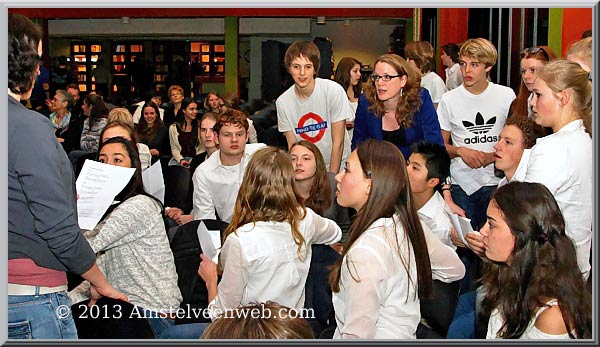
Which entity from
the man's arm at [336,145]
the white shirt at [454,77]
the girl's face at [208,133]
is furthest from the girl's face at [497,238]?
the white shirt at [454,77]

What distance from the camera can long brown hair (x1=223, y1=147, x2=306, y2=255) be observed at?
276 cm

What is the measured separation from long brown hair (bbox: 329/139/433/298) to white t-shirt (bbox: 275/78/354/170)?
2.22 m

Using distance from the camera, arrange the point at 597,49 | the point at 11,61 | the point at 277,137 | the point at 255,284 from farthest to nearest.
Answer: the point at 277,137 < the point at 255,284 < the point at 597,49 < the point at 11,61

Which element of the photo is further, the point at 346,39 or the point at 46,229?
the point at 346,39

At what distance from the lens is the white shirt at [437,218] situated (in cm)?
324

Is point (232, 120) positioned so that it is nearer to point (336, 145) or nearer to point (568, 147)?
point (336, 145)

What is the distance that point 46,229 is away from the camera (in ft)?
6.90

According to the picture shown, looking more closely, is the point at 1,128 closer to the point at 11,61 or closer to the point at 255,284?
the point at 11,61

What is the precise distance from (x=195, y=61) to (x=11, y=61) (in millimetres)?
11486

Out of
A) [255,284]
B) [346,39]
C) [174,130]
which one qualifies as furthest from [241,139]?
[346,39]

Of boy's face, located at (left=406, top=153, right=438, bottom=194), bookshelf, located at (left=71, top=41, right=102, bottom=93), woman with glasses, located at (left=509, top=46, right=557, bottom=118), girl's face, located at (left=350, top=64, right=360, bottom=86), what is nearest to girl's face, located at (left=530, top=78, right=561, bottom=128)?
boy's face, located at (left=406, top=153, right=438, bottom=194)

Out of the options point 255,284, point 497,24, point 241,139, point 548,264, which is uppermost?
point 497,24

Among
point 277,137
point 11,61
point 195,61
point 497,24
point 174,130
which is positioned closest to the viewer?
point 11,61

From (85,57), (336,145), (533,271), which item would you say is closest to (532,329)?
(533,271)
